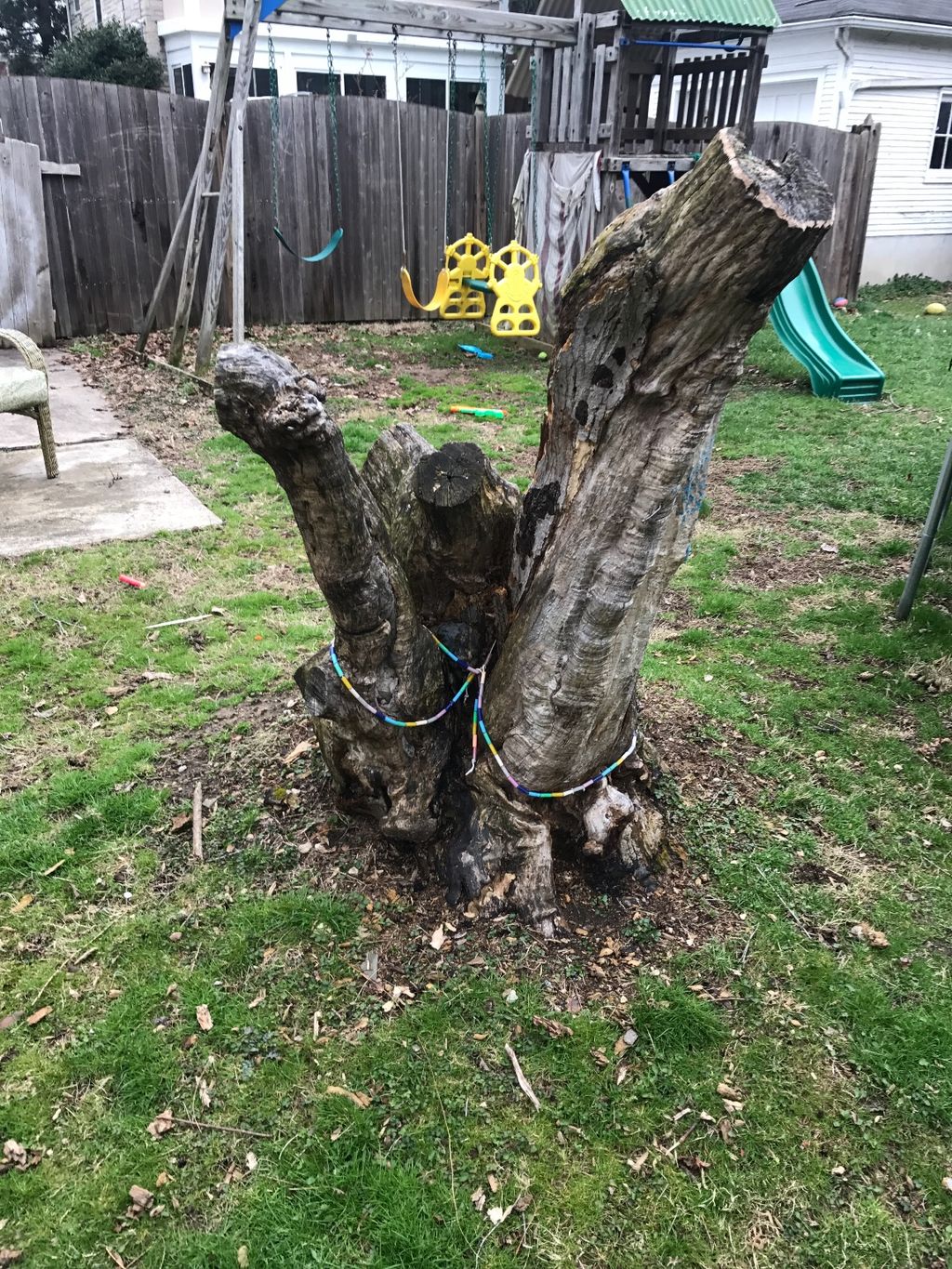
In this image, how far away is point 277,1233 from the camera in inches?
85.5

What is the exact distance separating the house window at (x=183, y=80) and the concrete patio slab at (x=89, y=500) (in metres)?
15.5

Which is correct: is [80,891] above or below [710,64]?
below

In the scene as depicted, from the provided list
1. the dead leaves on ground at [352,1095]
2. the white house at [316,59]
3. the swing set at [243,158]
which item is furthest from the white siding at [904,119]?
the dead leaves on ground at [352,1095]

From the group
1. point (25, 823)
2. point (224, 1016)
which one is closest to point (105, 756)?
point (25, 823)

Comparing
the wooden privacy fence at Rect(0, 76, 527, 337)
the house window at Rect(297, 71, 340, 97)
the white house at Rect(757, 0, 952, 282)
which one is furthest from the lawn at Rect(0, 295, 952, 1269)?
the house window at Rect(297, 71, 340, 97)

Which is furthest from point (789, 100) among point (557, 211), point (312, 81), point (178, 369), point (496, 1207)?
point (496, 1207)

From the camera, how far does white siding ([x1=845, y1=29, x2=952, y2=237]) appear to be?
16703mm

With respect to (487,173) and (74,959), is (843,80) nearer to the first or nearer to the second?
(487,173)

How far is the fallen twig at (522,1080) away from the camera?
2.47 m

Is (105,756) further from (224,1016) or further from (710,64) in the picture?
(710,64)

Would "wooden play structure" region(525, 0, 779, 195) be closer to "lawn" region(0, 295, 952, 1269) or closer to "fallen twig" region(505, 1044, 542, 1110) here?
"lawn" region(0, 295, 952, 1269)

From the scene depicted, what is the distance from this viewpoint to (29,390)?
240 inches

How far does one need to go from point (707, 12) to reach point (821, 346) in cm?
379

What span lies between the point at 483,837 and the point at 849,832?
1.44 metres
